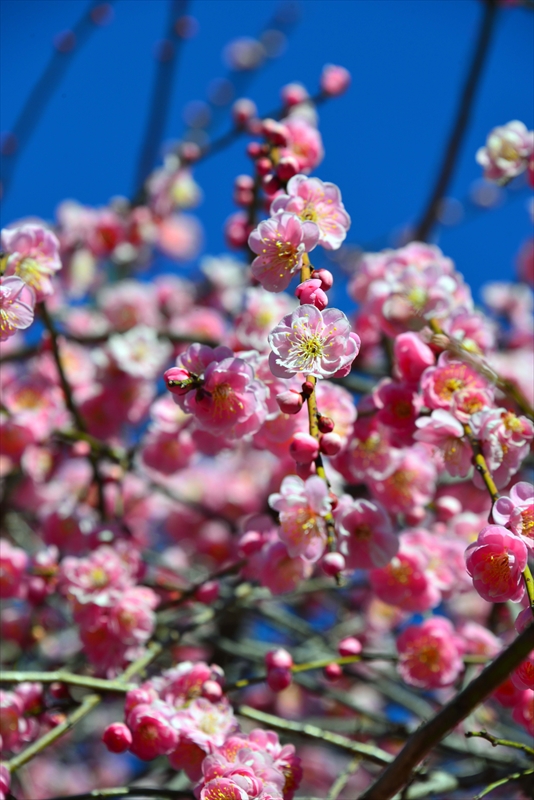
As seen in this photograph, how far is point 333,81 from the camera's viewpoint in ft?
8.47

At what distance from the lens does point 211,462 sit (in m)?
4.22

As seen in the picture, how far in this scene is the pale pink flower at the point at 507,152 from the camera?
1.79m

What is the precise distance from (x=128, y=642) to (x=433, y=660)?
27.1 inches

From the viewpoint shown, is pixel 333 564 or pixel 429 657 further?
pixel 429 657

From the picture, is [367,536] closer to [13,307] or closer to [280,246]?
[280,246]

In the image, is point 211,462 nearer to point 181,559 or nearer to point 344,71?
point 181,559

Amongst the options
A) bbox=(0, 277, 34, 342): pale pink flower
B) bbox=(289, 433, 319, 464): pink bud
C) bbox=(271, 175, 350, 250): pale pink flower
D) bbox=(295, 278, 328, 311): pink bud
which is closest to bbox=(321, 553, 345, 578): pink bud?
bbox=(289, 433, 319, 464): pink bud

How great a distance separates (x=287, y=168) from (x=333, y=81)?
49.3 inches

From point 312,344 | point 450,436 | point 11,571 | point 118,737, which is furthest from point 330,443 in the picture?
point 11,571

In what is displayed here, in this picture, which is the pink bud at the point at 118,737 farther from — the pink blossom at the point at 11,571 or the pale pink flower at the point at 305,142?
the pale pink flower at the point at 305,142

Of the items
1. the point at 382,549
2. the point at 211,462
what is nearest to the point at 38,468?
the point at 382,549

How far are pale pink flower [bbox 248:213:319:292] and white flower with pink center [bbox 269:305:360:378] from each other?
0.14m

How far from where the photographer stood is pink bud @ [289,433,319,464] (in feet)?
4.02

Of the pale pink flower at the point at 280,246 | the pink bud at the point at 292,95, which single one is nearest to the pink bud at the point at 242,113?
the pink bud at the point at 292,95
